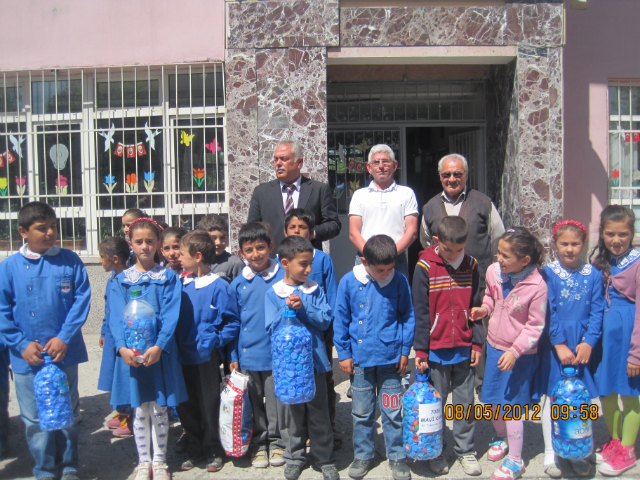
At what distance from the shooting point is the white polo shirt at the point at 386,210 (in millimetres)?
4160

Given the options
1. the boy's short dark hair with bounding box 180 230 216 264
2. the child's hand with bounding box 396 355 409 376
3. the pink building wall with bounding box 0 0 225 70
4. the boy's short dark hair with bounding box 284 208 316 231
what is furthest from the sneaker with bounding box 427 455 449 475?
the pink building wall with bounding box 0 0 225 70

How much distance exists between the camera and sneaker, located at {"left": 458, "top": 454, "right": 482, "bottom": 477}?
10.7 ft

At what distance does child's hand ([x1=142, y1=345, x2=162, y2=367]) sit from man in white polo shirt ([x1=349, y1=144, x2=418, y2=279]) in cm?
172

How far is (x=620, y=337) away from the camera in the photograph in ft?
10.9

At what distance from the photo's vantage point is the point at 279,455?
3477 mm

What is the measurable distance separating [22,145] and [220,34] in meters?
2.84

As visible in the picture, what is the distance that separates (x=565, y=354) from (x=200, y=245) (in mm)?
2342

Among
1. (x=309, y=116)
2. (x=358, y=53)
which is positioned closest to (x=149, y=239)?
(x=309, y=116)

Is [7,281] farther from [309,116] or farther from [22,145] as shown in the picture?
[22,145]

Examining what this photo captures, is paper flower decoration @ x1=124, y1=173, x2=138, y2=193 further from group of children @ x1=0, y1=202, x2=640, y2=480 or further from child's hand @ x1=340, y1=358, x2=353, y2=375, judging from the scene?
child's hand @ x1=340, y1=358, x2=353, y2=375

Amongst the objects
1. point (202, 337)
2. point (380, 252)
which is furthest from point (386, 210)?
point (202, 337)

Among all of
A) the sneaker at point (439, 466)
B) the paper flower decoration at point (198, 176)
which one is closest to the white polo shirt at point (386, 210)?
the sneaker at point (439, 466)

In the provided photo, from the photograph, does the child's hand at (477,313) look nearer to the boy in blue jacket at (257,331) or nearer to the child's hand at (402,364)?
the child's hand at (402,364)

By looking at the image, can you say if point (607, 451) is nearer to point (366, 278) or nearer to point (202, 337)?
point (366, 278)
